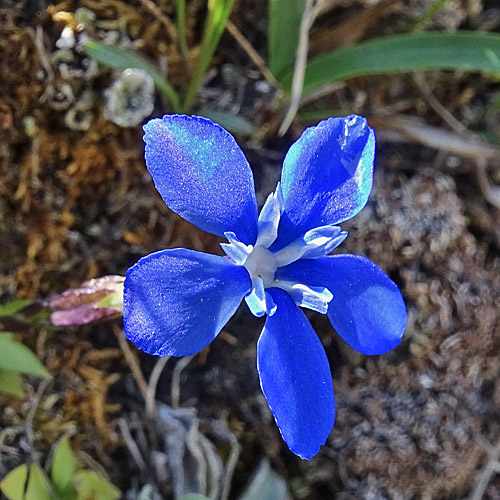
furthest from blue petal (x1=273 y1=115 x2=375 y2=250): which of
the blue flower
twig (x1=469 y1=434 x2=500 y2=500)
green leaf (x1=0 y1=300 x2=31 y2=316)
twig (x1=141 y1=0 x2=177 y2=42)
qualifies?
twig (x1=469 y1=434 x2=500 y2=500)

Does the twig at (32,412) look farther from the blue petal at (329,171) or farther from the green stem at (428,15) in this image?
the green stem at (428,15)

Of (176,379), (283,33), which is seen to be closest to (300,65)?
(283,33)

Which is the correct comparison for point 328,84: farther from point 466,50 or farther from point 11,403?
point 11,403

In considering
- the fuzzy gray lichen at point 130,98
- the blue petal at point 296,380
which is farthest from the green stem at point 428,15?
the blue petal at point 296,380

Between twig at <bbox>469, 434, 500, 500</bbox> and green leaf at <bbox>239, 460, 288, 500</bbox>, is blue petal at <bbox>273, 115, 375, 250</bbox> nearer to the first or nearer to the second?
green leaf at <bbox>239, 460, 288, 500</bbox>

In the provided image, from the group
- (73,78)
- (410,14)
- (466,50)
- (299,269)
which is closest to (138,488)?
(299,269)
